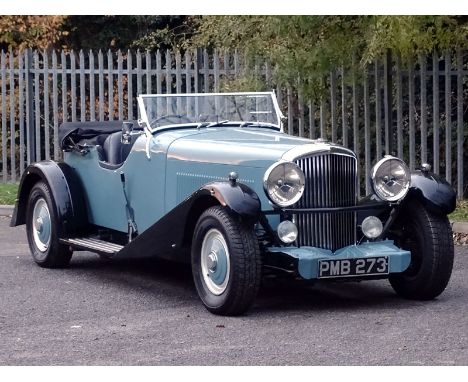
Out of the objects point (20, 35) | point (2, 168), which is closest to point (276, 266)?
point (2, 168)

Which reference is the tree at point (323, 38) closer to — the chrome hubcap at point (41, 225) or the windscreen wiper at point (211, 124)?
the windscreen wiper at point (211, 124)

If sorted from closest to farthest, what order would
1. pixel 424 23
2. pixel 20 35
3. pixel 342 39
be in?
1. pixel 424 23
2. pixel 342 39
3. pixel 20 35

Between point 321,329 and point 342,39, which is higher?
point 342,39

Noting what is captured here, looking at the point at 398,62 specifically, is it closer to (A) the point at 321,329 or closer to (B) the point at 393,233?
(B) the point at 393,233

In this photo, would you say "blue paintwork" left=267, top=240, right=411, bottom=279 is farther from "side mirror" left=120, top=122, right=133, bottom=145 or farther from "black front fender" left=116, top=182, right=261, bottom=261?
"side mirror" left=120, top=122, right=133, bottom=145

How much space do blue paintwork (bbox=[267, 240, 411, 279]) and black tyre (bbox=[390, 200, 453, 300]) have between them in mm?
249

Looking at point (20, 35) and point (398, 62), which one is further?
point (20, 35)

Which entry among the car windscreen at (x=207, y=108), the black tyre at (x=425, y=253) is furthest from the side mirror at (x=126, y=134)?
the black tyre at (x=425, y=253)

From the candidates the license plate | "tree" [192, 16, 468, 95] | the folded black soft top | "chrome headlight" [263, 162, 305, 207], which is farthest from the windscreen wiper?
"tree" [192, 16, 468, 95]

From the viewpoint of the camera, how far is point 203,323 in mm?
7027

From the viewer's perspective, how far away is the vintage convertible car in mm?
7262

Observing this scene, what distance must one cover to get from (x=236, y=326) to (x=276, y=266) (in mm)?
608

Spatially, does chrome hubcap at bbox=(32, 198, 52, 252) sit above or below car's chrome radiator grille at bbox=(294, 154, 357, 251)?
below

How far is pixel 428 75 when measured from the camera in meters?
12.9
